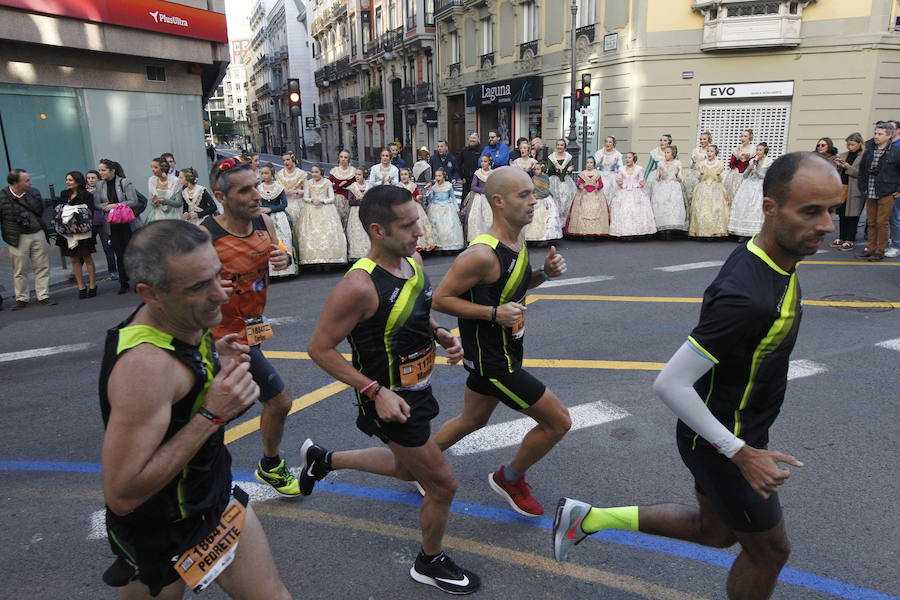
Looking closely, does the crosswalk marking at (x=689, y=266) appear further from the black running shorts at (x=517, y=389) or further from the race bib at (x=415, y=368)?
the race bib at (x=415, y=368)

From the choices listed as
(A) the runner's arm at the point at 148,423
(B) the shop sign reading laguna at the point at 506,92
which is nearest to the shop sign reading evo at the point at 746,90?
(B) the shop sign reading laguna at the point at 506,92

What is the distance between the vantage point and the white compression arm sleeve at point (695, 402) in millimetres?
2281

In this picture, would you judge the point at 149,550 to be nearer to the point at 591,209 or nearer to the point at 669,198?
→ the point at 591,209

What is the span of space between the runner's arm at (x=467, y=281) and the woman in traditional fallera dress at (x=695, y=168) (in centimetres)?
1087

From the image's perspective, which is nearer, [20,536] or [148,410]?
[148,410]

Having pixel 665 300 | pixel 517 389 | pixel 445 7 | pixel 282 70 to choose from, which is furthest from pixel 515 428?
pixel 282 70

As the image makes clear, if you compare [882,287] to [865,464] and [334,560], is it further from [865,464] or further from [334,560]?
[334,560]

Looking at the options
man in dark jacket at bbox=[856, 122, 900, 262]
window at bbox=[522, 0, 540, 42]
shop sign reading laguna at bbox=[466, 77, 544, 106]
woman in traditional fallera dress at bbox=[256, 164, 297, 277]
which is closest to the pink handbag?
woman in traditional fallera dress at bbox=[256, 164, 297, 277]

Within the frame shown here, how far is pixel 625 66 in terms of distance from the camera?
22641 mm

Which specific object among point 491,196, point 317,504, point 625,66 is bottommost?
point 317,504

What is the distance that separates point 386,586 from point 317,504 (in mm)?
939

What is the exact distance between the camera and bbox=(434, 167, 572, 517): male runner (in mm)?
3472

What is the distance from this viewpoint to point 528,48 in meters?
28.9

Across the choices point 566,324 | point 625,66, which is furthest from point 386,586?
point 625,66
